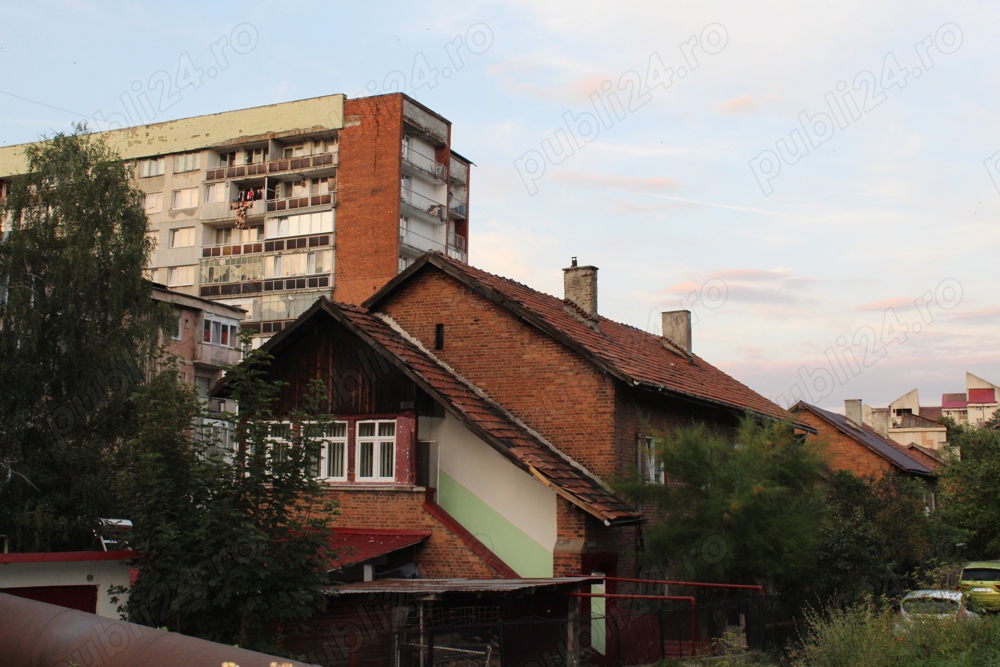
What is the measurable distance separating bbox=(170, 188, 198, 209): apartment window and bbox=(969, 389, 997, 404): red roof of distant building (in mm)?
92605

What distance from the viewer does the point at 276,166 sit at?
180ft

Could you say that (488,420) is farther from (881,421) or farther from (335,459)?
(881,421)

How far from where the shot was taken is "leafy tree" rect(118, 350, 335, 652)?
11.3 meters

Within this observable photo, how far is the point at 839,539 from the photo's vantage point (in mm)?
19812

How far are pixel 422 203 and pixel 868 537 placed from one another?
39.1 m

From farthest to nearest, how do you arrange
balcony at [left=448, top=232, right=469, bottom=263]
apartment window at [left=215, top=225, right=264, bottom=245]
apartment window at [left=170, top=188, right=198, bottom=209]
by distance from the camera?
balcony at [left=448, top=232, right=469, bottom=263], apartment window at [left=170, top=188, right=198, bottom=209], apartment window at [left=215, top=225, right=264, bottom=245]

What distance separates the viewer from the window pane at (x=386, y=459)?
18297 mm

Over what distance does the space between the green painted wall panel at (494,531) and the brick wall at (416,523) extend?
2.04 ft

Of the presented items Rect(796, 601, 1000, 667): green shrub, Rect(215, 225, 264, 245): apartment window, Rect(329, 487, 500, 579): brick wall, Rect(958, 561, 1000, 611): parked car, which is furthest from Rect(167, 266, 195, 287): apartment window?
Rect(796, 601, 1000, 667): green shrub

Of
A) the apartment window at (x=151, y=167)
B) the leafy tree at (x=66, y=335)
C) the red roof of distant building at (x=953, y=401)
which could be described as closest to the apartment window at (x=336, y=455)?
the leafy tree at (x=66, y=335)

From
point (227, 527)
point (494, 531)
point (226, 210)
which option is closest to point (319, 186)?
point (226, 210)

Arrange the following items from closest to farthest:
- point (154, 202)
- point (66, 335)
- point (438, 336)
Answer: point (438, 336) → point (66, 335) → point (154, 202)

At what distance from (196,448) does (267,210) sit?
44.7 meters

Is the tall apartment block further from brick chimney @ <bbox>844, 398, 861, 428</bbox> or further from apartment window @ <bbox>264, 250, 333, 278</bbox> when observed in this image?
brick chimney @ <bbox>844, 398, 861, 428</bbox>
